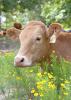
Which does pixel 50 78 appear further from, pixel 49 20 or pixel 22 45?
pixel 49 20

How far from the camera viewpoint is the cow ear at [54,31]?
6.53 meters

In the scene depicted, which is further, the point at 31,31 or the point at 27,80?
the point at 31,31

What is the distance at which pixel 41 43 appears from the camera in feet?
21.5

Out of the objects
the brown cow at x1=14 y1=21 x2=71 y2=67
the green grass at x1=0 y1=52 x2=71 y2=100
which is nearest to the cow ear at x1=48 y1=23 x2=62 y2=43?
the brown cow at x1=14 y1=21 x2=71 y2=67

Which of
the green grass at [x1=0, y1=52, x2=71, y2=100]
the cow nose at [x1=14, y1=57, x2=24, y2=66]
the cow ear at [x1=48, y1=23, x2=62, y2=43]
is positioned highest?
the cow ear at [x1=48, y1=23, x2=62, y2=43]

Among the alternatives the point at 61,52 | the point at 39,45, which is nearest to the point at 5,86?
the point at 39,45

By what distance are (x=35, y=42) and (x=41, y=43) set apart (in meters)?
0.18

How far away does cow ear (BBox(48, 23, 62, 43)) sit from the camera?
21.4 ft

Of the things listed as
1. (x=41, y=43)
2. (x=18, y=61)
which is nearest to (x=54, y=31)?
(x=41, y=43)

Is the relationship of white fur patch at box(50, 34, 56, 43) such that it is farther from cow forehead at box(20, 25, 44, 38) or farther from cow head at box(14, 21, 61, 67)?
cow forehead at box(20, 25, 44, 38)

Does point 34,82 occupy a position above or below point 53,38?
below

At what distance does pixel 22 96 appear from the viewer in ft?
17.1

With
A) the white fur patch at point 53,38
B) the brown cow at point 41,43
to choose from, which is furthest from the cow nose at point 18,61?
the white fur patch at point 53,38

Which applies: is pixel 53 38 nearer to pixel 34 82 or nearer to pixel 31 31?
pixel 31 31
